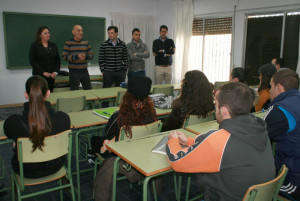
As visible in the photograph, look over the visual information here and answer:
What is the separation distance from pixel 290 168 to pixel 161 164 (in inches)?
35.3

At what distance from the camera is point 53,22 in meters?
6.58

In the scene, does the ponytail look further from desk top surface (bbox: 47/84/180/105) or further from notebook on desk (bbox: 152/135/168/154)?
desk top surface (bbox: 47/84/180/105)

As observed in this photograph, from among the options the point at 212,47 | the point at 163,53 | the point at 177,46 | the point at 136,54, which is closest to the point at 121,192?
the point at 136,54

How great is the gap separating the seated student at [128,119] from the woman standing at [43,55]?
310cm

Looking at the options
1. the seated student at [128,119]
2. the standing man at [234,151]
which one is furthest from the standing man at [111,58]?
the standing man at [234,151]

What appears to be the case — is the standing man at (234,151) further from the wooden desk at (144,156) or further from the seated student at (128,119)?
the seated student at (128,119)

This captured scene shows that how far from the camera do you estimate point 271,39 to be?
A: 19.9 feet

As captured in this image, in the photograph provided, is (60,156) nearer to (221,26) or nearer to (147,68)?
(221,26)

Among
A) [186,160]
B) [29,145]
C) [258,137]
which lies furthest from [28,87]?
[258,137]

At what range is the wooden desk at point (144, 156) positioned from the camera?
1627mm

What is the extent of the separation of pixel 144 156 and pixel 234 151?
2.16 ft

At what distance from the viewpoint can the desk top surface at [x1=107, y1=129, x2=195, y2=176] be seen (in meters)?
1.65

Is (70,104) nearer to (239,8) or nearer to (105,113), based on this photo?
(105,113)

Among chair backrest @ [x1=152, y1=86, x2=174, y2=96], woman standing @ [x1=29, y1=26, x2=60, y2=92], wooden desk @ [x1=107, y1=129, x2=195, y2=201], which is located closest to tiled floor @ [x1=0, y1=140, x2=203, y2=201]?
wooden desk @ [x1=107, y1=129, x2=195, y2=201]
